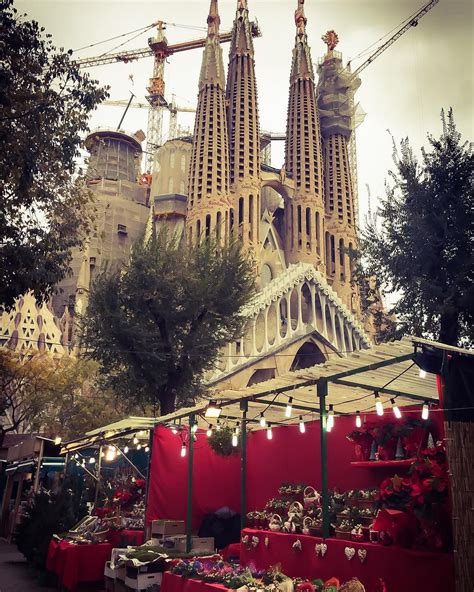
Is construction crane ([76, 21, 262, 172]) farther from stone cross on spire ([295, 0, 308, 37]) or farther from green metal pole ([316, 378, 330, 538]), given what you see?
green metal pole ([316, 378, 330, 538])

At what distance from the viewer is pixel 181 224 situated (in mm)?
66688

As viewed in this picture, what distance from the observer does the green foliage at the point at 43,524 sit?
1422cm

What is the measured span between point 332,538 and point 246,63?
67.1m

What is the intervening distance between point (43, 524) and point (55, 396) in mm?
23312

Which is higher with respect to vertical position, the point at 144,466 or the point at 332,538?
the point at 144,466

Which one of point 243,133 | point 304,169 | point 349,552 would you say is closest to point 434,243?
point 349,552

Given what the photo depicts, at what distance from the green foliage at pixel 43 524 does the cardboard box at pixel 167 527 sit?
250 centimetres

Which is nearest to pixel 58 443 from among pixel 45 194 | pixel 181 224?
pixel 45 194

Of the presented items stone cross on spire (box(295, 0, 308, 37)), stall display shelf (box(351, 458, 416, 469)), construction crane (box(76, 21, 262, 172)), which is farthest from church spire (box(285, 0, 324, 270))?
stall display shelf (box(351, 458, 416, 469))

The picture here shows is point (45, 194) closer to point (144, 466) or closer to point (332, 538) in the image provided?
point (332, 538)

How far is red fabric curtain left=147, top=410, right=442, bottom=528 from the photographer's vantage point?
12.2 m

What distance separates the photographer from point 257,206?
6134 centimetres

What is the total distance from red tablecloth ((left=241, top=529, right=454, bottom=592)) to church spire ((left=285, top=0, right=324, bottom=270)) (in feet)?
185

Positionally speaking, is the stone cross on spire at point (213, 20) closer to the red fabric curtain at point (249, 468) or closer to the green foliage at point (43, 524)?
the red fabric curtain at point (249, 468)
